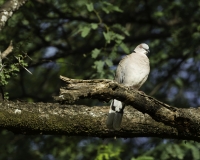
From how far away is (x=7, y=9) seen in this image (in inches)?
192

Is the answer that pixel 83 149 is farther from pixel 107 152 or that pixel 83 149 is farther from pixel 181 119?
pixel 181 119

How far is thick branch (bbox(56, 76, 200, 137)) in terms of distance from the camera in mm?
3404

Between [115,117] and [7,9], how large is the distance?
1570mm

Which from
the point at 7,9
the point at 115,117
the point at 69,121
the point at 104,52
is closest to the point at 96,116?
the point at 115,117

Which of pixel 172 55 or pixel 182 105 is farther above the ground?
pixel 172 55

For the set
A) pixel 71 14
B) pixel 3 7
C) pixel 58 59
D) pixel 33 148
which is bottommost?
pixel 33 148

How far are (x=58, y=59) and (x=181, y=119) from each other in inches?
147

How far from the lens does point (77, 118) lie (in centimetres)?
418

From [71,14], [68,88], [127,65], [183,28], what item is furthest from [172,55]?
[68,88]

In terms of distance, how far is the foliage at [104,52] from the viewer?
5.86m

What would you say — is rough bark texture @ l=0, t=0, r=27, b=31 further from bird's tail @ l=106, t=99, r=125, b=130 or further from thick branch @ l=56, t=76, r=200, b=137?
thick branch @ l=56, t=76, r=200, b=137

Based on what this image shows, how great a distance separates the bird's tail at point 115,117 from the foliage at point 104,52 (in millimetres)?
1066

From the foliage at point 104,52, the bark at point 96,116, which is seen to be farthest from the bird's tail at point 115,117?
the foliage at point 104,52

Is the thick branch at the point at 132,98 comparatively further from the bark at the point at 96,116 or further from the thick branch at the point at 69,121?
the thick branch at the point at 69,121
